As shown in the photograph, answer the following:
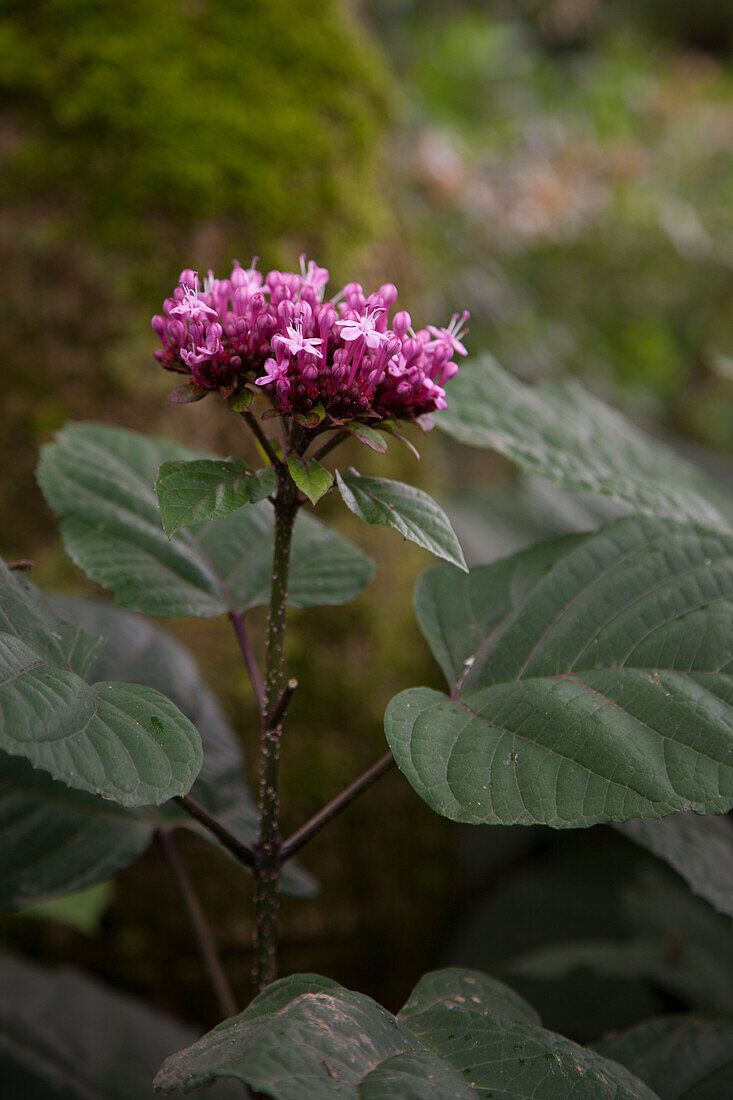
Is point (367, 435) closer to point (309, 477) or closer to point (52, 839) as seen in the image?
point (309, 477)

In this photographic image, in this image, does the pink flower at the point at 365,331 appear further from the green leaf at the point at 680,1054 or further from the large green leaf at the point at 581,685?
the green leaf at the point at 680,1054

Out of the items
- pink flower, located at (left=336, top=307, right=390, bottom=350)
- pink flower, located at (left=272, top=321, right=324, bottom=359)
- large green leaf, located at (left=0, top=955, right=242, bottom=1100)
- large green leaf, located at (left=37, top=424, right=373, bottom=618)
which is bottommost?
large green leaf, located at (left=0, top=955, right=242, bottom=1100)

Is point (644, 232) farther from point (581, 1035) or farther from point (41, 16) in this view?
point (581, 1035)

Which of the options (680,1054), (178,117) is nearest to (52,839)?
(680,1054)

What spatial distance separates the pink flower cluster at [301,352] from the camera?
0.63 m

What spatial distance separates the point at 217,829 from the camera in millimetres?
703

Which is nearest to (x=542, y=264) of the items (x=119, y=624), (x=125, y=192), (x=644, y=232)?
(x=644, y=232)

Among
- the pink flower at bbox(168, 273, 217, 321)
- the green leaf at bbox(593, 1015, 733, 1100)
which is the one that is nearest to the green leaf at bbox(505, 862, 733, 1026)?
the green leaf at bbox(593, 1015, 733, 1100)

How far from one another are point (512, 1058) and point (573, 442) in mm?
638

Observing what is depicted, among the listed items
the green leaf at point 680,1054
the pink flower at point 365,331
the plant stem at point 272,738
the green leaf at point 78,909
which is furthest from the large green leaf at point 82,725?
the green leaf at point 78,909

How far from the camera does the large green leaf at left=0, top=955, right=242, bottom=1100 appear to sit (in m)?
0.95

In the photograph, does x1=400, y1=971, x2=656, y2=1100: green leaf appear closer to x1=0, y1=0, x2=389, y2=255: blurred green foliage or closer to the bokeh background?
the bokeh background

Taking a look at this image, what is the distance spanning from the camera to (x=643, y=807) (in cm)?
59

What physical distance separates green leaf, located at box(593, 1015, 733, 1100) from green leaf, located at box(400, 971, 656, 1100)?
18cm
